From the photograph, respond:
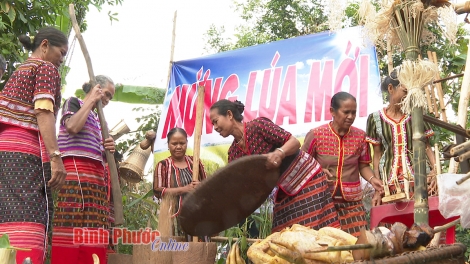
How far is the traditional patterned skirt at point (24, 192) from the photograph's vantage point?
3422mm

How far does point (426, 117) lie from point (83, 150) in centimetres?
232

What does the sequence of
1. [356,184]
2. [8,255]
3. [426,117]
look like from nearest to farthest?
[8,255], [426,117], [356,184]

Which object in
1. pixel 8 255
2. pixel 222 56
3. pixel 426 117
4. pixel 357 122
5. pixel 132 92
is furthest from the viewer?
pixel 132 92

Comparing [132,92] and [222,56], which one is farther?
[132,92]

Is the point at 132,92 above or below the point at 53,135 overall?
above

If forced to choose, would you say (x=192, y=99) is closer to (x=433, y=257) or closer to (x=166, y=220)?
Answer: (x=166, y=220)

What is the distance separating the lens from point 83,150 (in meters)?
4.09

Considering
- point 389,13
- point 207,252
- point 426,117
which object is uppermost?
point 389,13

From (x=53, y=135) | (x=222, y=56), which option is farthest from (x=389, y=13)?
(x=222, y=56)

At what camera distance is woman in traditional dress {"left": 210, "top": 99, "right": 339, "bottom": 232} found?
12.3ft

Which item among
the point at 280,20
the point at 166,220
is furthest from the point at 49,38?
the point at 280,20

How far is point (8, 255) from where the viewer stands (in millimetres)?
2117

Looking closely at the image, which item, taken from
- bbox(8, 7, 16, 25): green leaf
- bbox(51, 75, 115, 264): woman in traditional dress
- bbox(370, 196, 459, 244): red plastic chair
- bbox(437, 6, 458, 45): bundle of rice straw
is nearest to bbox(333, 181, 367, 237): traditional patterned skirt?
bbox(370, 196, 459, 244): red plastic chair

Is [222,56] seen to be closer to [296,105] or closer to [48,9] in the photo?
[296,105]
